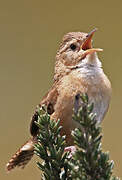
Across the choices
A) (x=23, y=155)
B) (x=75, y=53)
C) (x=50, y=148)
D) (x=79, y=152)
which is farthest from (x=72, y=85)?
(x=79, y=152)

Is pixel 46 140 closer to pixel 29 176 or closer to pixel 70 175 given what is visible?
pixel 70 175

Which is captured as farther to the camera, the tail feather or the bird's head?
the tail feather

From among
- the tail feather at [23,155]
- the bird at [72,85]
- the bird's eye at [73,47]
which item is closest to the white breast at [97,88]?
the bird at [72,85]

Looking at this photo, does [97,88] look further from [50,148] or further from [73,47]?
[50,148]

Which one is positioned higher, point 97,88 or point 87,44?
point 87,44

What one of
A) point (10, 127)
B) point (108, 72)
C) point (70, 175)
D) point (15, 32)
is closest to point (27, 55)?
point (15, 32)

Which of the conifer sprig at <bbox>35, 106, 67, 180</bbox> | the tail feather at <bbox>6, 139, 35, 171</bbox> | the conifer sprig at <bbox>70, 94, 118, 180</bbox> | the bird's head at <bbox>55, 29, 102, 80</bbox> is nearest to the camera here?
the conifer sprig at <bbox>70, 94, 118, 180</bbox>

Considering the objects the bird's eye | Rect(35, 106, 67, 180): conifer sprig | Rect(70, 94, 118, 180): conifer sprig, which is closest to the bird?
the bird's eye

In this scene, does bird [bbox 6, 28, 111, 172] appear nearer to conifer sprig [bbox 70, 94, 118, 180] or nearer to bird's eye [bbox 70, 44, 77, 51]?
bird's eye [bbox 70, 44, 77, 51]
